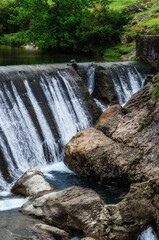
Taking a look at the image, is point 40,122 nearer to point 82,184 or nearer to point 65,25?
point 82,184

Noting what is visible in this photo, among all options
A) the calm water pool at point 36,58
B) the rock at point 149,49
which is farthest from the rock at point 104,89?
the calm water pool at point 36,58

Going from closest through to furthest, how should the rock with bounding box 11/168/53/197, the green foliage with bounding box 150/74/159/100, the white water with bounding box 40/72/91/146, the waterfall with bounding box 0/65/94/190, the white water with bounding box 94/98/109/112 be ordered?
the rock with bounding box 11/168/53/197 < the waterfall with bounding box 0/65/94/190 < the green foliage with bounding box 150/74/159/100 < the white water with bounding box 40/72/91/146 < the white water with bounding box 94/98/109/112

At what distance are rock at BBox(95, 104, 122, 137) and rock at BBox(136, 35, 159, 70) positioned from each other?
8.78 m

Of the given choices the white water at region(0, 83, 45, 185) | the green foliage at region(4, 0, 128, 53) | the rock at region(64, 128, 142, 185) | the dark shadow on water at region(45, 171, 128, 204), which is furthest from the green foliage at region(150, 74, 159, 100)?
the green foliage at region(4, 0, 128, 53)

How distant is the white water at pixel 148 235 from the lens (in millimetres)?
7993

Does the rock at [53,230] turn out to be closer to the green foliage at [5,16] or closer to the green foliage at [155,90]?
the green foliage at [155,90]

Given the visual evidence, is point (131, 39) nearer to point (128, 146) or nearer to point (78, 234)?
point (128, 146)

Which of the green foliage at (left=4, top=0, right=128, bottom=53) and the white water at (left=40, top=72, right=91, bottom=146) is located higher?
the green foliage at (left=4, top=0, right=128, bottom=53)

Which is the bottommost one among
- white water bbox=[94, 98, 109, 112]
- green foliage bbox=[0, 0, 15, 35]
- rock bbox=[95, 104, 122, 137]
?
white water bbox=[94, 98, 109, 112]

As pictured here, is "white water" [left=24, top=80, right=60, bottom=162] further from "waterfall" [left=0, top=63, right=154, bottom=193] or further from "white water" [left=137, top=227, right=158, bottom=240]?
"white water" [left=137, top=227, right=158, bottom=240]

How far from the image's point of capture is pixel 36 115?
44.9ft

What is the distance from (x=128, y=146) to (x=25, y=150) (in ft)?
12.7

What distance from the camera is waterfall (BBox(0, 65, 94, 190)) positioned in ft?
39.9

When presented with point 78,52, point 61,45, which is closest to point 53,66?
point 61,45
